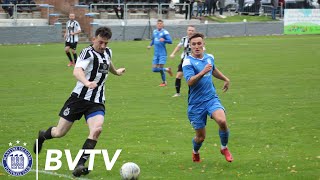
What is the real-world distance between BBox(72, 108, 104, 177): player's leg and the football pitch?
0.32 meters

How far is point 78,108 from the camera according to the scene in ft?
37.1

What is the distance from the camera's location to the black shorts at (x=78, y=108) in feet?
37.0

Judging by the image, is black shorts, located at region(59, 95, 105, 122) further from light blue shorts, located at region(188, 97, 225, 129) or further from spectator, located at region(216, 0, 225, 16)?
spectator, located at region(216, 0, 225, 16)

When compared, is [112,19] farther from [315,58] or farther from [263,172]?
[263,172]

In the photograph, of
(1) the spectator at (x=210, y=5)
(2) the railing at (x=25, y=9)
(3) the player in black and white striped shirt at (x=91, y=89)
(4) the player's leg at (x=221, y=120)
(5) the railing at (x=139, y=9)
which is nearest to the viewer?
(3) the player in black and white striped shirt at (x=91, y=89)

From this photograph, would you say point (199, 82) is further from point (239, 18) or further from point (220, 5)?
point (220, 5)

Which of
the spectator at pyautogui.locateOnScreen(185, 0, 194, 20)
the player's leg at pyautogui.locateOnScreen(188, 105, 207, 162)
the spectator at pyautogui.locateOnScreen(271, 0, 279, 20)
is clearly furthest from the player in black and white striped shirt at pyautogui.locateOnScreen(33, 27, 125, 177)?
the spectator at pyautogui.locateOnScreen(271, 0, 279, 20)

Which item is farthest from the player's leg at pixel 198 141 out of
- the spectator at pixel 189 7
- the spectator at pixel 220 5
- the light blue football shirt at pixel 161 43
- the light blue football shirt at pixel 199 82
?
the spectator at pixel 220 5

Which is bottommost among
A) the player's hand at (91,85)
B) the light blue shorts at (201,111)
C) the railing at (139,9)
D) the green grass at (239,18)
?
the light blue shorts at (201,111)

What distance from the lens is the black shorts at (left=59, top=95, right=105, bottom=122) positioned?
11.3 metres

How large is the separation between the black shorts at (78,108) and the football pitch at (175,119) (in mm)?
813

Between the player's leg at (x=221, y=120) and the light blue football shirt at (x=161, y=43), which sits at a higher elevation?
the light blue football shirt at (x=161, y=43)

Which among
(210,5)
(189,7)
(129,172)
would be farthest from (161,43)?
(210,5)

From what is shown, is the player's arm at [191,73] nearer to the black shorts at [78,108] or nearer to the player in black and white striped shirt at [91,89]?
the player in black and white striped shirt at [91,89]
